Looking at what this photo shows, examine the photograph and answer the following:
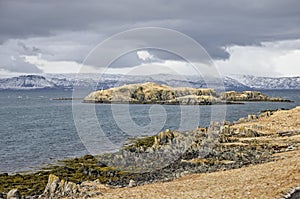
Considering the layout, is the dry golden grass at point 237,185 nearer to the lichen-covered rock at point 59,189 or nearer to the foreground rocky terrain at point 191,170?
the foreground rocky terrain at point 191,170

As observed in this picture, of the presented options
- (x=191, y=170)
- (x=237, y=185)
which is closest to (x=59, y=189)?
(x=191, y=170)

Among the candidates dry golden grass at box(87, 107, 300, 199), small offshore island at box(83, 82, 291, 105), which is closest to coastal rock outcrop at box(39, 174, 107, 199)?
dry golden grass at box(87, 107, 300, 199)

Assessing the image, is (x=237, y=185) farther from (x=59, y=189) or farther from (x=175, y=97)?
(x=175, y=97)

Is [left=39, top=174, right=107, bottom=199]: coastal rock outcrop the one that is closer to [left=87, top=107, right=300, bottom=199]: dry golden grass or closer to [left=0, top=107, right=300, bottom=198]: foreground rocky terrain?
[left=0, top=107, right=300, bottom=198]: foreground rocky terrain

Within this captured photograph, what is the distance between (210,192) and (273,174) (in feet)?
13.2

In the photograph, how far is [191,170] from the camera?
3256cm

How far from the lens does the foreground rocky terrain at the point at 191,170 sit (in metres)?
22.1

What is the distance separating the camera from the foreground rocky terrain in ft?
72.5

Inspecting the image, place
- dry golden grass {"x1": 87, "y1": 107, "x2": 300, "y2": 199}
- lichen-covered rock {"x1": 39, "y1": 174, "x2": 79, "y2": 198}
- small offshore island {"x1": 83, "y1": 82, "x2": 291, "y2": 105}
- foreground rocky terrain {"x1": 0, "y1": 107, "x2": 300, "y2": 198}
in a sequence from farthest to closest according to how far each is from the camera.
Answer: small offshore island {"x1": 83, "y1": 82, "x2": 291, "y2": 105}, lichen-covered rock {"x1": 39, "y1": 174, "x2": 79, "y2": 198}, foreground rocky terrain {"x1": 0, "y1": 107, "x2": 300, "y2": 198}, dry golden grass {"x1": 87, "y1": 107, "x2": 300, "y2": 199}

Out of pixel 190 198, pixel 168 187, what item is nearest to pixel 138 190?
pixel 168 187

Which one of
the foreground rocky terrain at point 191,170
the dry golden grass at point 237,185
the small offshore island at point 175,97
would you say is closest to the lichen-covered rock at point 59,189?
the foreground rocky terrain at point 191,170

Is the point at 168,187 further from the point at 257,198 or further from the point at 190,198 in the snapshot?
the point at 257,198

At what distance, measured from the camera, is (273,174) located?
2273cm

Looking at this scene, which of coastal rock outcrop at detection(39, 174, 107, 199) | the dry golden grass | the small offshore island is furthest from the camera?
the small offshore island
